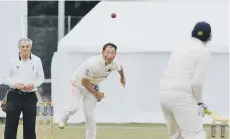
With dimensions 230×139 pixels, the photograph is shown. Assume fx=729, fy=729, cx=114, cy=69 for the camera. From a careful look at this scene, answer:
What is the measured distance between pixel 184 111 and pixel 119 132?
4551 millimetres

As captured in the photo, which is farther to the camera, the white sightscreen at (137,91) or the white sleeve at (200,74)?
the white sightscreen at (137,91)

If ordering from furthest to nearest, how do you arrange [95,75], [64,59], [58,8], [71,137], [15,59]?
1. [58,8]
2. [64,59]
3. [71,137]
4. [95,75]
5. [15,59]

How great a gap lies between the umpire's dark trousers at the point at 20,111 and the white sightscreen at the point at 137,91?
449 cm

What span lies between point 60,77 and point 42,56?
4.71 ft

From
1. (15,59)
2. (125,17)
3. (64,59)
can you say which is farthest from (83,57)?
(15,59)

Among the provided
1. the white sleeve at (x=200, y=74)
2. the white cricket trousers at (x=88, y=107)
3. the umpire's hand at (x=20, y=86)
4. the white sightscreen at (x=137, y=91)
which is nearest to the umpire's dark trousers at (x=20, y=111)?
the umpire's hand at (x=20, y=86)

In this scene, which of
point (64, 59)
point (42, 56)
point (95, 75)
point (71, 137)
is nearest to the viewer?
point (95, 75)

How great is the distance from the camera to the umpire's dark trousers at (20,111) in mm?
8758

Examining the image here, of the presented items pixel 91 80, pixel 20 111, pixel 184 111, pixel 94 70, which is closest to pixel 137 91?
pixel 91 80

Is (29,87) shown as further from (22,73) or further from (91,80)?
(91,80)

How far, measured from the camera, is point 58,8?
15.8m

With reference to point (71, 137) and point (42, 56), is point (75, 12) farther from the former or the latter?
point (71, 137)

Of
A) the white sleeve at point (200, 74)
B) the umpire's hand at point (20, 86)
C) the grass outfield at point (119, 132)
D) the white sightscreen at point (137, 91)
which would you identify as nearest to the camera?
the white sleeve at point (200, 74)

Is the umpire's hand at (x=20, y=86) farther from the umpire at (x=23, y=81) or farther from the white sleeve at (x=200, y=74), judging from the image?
the white sleeve at (x=200, y=74)
